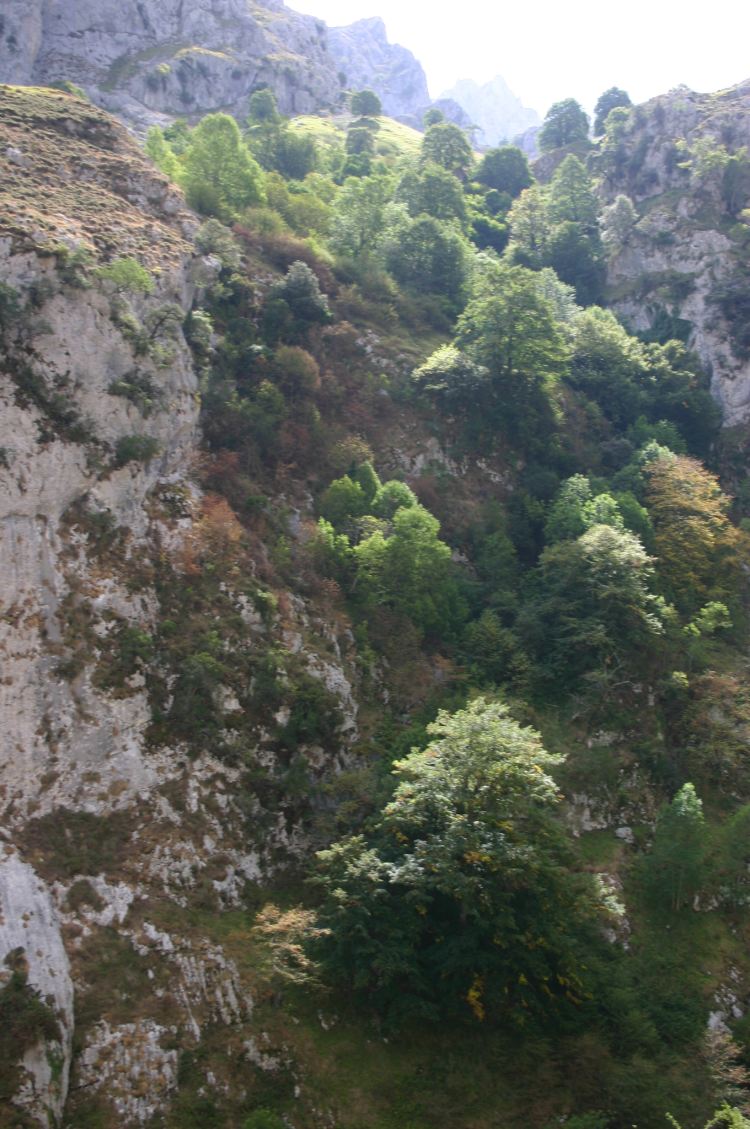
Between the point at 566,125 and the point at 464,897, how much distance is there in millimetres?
102452

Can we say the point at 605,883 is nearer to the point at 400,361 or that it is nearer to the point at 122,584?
the point at 122,584

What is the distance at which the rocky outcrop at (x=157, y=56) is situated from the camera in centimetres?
8894

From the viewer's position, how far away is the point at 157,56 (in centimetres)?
9894

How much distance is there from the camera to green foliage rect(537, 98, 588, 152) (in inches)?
3839

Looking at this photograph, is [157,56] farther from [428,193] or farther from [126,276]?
[126,276]

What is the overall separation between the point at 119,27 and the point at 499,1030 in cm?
11732

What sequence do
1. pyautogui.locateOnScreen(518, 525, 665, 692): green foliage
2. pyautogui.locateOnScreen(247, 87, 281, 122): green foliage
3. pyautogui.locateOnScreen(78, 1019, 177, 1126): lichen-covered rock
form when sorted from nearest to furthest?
1. pyautogui.locateOnScreen(78, 1019, 177, 1126): lichen-covered rock
2. pyautogui.locateOnScreen(518, 525, 665, 692): green foliage
3. pyautogui.locateOnScreen(247, 87, 281, 122): green foliage

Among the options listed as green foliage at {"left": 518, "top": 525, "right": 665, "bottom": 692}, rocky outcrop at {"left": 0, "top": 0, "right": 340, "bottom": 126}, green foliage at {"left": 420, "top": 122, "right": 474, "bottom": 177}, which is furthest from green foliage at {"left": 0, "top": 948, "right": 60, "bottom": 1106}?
rocky outcrop at {"left": 0, "top": 0, "right": 340, "bottom": 126}

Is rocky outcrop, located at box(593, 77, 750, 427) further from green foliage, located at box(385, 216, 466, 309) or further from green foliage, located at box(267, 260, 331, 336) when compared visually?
green foliage, located at box(267, 260, 331, 336)

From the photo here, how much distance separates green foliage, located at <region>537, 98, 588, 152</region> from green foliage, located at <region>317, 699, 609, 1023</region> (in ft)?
316

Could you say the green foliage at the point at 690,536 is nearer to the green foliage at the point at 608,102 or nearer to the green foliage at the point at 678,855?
the green foliage at the point at 678,855

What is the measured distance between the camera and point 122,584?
1117 inches

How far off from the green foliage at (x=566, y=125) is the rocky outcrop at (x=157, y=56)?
37.3 meters

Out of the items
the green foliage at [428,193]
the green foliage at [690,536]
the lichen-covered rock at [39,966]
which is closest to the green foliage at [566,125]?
the green foliage at [428,193]
